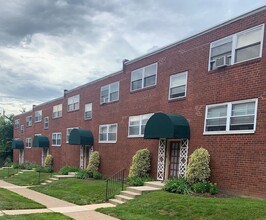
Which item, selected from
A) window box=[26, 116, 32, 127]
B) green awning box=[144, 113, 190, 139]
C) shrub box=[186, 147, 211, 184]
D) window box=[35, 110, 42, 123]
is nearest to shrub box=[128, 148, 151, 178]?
green awning box=[144, 113, 190, 139]

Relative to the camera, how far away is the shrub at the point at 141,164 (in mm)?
16953

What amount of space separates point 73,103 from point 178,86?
14655 millimetres

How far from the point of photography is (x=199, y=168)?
42.5 ft

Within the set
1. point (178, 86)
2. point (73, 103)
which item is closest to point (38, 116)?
point (73, 103)

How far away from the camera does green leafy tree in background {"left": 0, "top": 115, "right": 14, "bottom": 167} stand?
49219 millimetres

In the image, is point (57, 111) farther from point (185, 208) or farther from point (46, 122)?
point (185, 208)

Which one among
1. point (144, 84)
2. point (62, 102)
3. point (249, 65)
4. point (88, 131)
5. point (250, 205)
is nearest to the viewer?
point (250, 205)

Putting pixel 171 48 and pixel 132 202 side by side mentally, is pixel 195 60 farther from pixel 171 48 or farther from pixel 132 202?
pixel 132 202

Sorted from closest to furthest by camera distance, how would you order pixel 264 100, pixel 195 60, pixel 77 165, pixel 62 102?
1. pixel 264 100
2. pixel 195 60
3. pixel 77 165
4. pixel 62 102

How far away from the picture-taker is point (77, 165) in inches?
1029

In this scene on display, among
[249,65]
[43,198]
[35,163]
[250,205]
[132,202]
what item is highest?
[249,65]

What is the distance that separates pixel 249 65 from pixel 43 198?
10886 millimetres

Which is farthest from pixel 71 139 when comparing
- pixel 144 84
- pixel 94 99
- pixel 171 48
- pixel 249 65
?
pixel 249 65

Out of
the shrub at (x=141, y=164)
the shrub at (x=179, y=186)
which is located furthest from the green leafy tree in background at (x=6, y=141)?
the shrub at (x=179, y=186)
